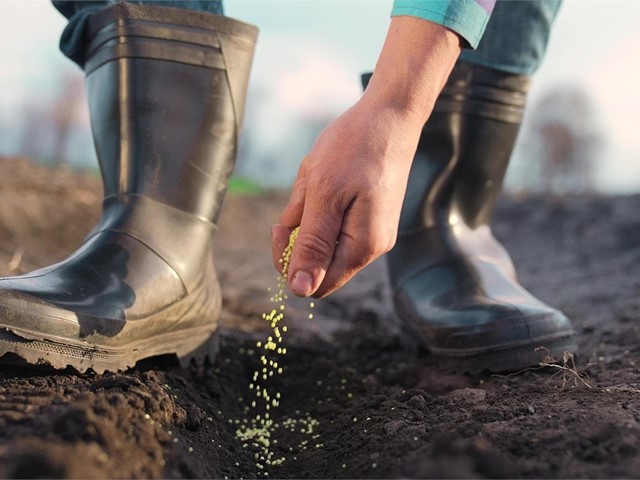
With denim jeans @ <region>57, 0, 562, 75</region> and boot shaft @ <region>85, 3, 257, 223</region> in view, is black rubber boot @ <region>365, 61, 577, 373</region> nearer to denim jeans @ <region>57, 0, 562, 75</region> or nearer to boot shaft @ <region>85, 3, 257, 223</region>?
denim jeans @ <region>57, 0, 562, 75</region>

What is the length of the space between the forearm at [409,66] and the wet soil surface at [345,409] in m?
0.65

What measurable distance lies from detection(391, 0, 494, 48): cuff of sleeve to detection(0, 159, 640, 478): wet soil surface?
2.63 ft

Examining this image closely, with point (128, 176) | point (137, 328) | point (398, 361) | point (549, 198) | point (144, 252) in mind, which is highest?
point (128, 176)

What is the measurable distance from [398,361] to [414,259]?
0.34 m

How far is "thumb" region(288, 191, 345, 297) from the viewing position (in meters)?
1.31

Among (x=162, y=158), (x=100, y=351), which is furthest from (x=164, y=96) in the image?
(x=100, y=351)

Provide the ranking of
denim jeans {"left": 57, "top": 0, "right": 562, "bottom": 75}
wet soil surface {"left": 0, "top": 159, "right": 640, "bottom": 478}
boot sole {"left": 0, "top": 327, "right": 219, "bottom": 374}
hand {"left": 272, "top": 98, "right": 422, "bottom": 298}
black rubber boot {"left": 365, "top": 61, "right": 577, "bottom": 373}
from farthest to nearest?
denim jeans {"left": 57, "top": 0, "right": 562, "bottom": 75} → black rubber boot {"left": 365, "top": 61, "right": 577, "bottom": 373} → boot sole {"left": 0, "top": 327, "right": 219, "bottom": 374} → hand {"left": 272, "top": 98, "right": 422, "bottom": 298} → wet soil surface {"left": 0, "top": 159, "right": 640, "bottom": 478}

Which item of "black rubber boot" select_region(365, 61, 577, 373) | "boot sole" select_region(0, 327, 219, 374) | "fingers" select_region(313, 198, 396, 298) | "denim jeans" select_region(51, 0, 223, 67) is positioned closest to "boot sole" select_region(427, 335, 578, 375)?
"black rubber boot" select_region(365, 61, 577, 373)

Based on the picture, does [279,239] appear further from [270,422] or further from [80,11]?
[80,11]

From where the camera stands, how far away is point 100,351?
1.53m

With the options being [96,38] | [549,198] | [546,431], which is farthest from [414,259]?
[549,198]

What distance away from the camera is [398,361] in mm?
2121

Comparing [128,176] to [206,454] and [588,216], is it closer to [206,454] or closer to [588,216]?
[206,454]

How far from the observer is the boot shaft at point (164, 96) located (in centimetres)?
179
